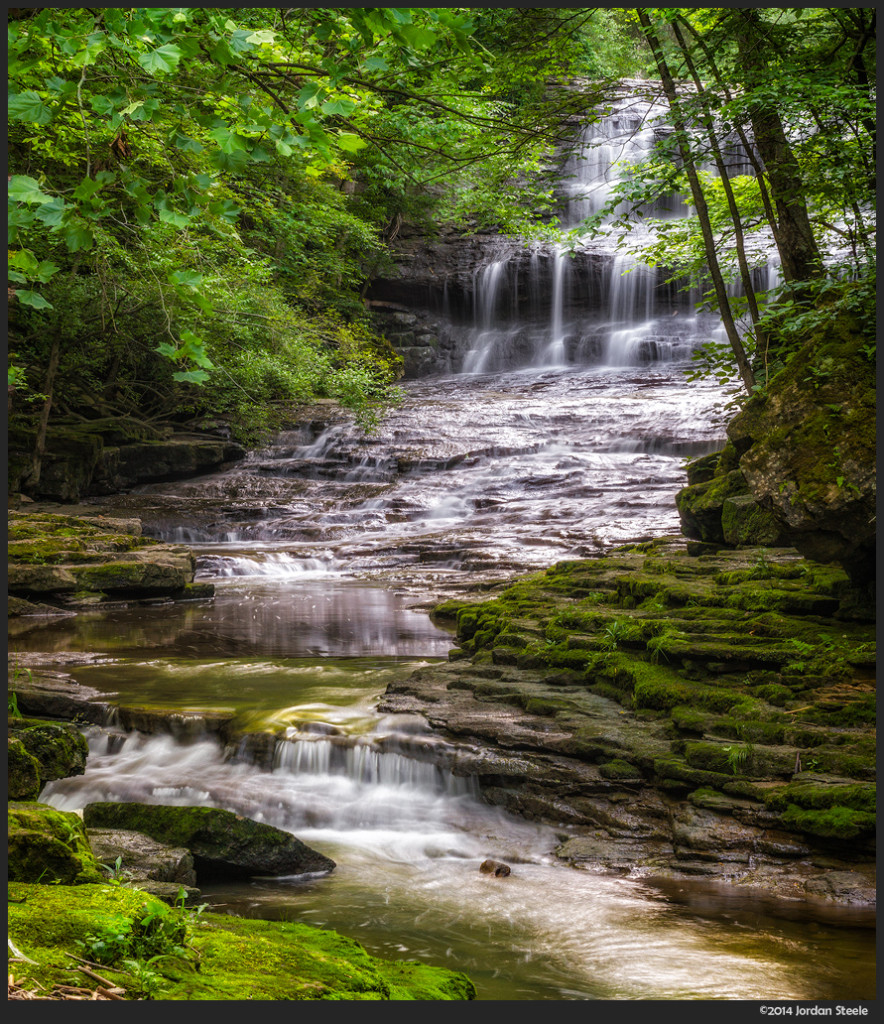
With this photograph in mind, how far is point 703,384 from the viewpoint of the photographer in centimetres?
2611

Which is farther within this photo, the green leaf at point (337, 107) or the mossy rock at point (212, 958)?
the green leaf at point (337, 107)

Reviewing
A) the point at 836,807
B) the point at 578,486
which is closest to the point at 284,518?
the point at 578,486

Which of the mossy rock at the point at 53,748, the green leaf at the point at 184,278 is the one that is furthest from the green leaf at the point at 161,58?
the mossy rock at the point at 53,748

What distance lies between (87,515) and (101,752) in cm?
1257

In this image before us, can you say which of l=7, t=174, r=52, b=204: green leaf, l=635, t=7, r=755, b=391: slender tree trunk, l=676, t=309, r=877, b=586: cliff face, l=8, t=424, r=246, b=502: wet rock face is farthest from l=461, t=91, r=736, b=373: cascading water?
l=7, t=174, r=52, b=204: green leaf

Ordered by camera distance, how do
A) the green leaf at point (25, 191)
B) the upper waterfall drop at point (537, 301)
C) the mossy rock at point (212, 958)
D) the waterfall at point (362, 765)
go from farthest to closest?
the upper waterfall drop at point (537, 301)
the waterfall at point (362, 765)
the green leaf at point (25, 191)
the mossy rock at point (212, 958)

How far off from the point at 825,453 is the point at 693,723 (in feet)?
7.12

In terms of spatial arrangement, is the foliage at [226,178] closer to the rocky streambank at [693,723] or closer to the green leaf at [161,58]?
the green leaf at [161,58]

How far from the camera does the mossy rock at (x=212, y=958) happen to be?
2062 mm

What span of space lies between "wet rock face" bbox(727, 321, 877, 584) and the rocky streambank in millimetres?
815

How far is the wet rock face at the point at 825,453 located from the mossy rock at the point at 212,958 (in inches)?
162

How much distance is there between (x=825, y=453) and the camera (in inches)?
219

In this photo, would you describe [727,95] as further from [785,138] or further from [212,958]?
[212,958]
